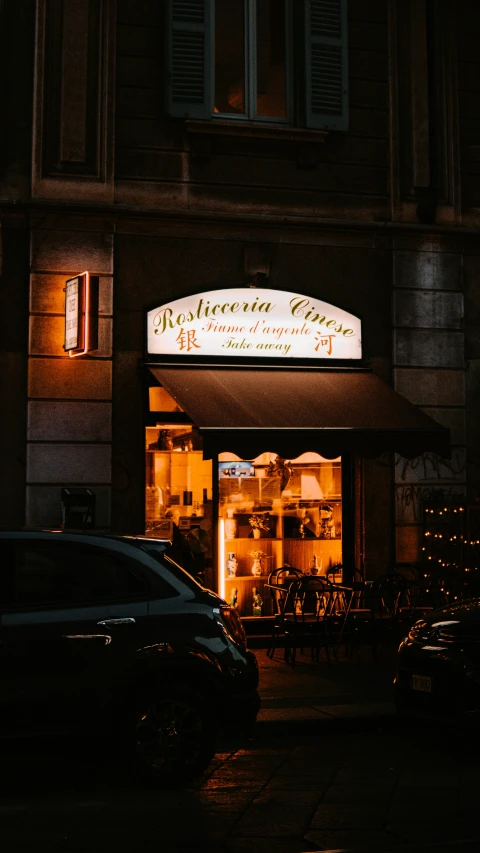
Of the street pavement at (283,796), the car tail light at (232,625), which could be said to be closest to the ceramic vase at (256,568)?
the street pavement at (283,796)

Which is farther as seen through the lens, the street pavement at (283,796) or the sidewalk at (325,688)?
the sidewalk at (325,688)

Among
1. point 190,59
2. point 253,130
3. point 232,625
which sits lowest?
point 232,625

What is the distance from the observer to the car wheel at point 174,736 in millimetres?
6941

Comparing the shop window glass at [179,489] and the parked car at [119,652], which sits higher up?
the shop window glass at [179,489]

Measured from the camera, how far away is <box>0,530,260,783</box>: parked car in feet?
22.0

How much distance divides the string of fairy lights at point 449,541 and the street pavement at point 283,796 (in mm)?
4131

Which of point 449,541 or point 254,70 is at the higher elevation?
point 254,70

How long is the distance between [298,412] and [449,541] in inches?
111

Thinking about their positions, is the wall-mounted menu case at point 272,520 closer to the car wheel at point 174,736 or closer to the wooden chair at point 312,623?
the wooden chair at point 312,623

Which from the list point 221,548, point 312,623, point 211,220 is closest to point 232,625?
point 312,623

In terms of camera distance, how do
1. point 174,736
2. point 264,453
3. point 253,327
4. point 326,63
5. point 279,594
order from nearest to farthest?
point 174,736 → point 264,453 → point 279,594 → point 253,327 → point 326,63

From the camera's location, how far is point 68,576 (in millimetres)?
7035

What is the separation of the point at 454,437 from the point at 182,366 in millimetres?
3591

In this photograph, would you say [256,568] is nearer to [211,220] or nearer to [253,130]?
[211,220]
